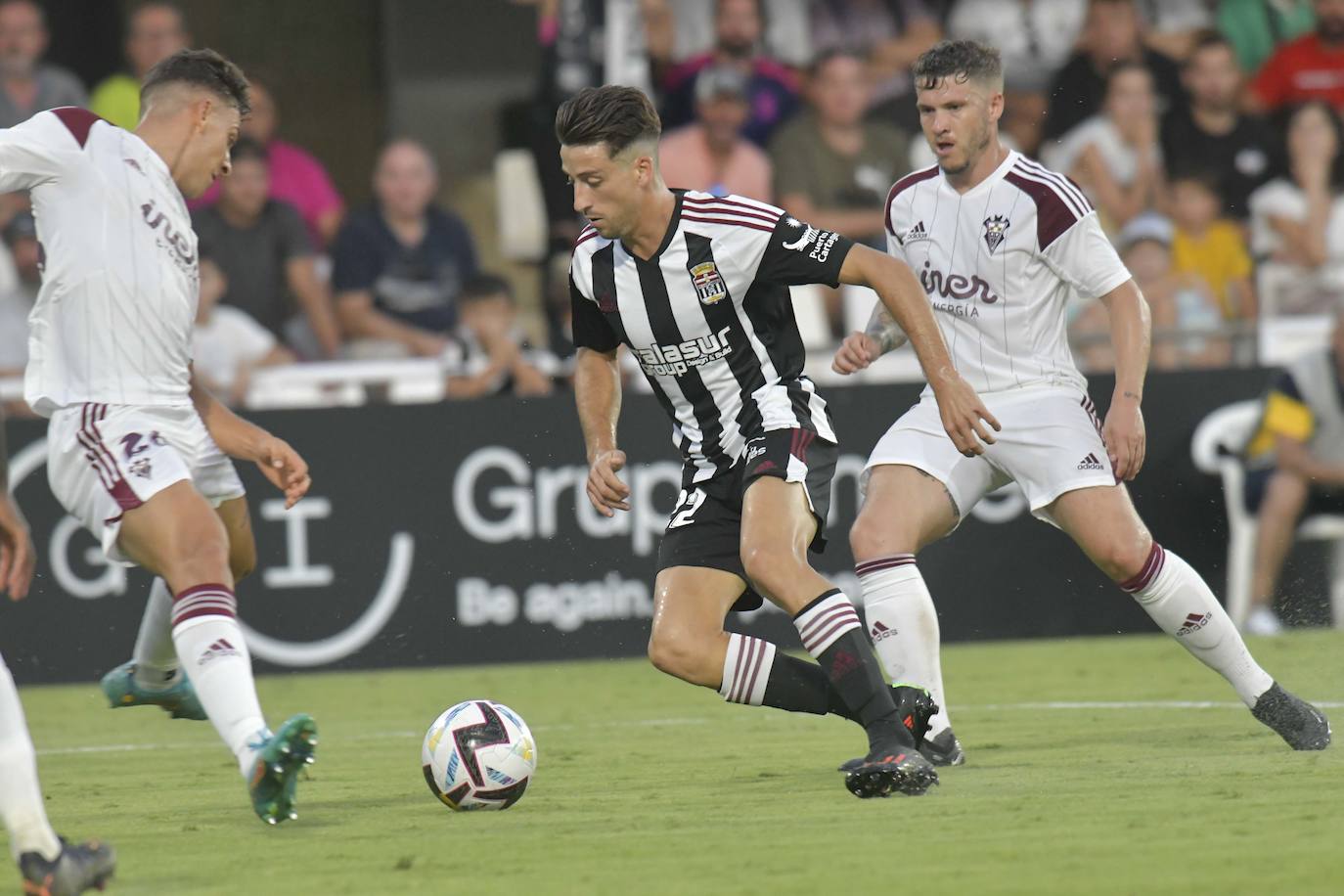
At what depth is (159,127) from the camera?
19.6 feet

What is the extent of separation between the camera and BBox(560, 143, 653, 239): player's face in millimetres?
5793

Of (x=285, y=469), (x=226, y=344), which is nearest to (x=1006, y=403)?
(x=285, y=469)

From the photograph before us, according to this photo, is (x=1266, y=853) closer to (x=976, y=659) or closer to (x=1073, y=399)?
(x=1073, y=399)

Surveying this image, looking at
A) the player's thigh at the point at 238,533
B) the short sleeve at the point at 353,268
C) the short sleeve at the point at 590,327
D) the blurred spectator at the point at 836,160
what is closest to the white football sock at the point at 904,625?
the short sleeve at the point at 590,327

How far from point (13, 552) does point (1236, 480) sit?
26.4 ft

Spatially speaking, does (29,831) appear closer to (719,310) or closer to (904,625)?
(719,310)

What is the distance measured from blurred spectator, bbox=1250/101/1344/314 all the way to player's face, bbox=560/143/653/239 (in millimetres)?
8027

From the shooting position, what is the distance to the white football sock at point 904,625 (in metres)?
6.40

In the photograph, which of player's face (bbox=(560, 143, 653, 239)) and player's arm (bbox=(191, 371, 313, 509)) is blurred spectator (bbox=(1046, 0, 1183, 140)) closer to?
player's face (bbox=(560, 143, 653, 239))

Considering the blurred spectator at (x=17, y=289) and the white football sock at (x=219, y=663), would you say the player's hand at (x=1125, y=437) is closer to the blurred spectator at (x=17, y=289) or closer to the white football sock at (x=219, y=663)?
the white football sock at (x=219, y=663)

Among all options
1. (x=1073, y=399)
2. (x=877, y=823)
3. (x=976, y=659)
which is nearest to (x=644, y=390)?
(x=976, y=659)

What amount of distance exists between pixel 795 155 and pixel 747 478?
740 centimetres

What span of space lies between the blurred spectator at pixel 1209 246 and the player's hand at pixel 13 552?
942cm

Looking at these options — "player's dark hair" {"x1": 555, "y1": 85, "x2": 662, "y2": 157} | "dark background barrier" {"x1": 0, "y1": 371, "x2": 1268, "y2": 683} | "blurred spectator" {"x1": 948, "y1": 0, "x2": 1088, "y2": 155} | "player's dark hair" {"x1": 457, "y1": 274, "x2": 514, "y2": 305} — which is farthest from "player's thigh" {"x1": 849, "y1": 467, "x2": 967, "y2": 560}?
"blurred spectator" {"x1": 948, "y1": 0, "x2": 1088, "y2": 155}
